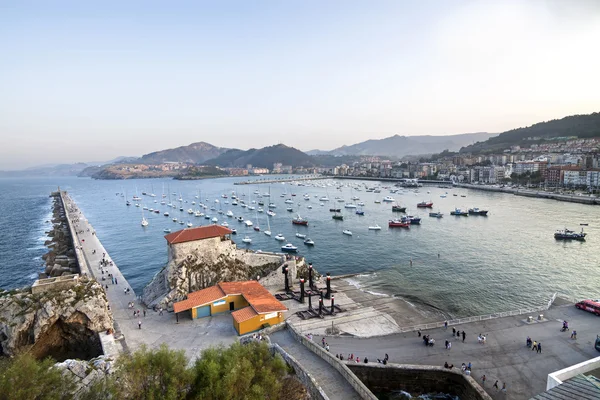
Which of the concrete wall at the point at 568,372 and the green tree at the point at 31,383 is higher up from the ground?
the green tree at the point at 31,383

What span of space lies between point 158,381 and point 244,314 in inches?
474

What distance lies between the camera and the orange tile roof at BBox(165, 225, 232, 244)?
28203mm

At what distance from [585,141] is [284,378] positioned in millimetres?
199097

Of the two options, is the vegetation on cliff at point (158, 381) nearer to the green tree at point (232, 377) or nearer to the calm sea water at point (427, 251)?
the green tree at point (232, 377)

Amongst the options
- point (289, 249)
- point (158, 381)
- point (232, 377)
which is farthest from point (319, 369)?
point (289, 249)

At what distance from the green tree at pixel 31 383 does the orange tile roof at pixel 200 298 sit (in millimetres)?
12697

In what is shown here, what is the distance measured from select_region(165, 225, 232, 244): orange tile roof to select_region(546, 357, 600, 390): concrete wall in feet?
77.8

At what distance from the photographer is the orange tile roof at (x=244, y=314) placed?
855 inches

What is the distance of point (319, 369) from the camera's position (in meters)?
16.3

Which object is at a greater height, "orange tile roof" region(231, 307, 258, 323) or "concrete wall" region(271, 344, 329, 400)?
"concrete wall" region(271, 344, 329, 400)

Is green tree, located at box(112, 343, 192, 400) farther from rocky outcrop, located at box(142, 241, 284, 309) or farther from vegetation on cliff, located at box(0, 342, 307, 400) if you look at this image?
rocky outcrop, located at box(142, 241, 284, 309)

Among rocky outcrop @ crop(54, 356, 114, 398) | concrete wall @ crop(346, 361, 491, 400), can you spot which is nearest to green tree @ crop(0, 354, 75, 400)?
rocky outcrop @ crop(54, 356, 114, 398)

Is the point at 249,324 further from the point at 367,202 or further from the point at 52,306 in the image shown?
the point at 367,202

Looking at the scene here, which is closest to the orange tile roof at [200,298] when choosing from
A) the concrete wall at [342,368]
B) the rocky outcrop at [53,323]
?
the rocky outcrop at [53,323]
